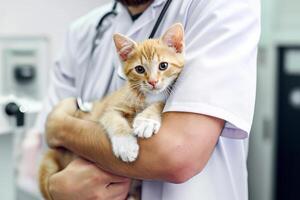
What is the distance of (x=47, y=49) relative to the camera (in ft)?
7.27

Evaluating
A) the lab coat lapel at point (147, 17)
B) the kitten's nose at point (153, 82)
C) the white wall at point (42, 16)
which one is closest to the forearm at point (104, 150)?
the kitten's nose at point (153, 82)

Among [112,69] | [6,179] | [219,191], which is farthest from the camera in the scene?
[6,179]

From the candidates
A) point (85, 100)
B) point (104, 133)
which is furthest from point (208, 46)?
point (85, 100)

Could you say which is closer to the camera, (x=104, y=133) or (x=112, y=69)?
(x=104, y=133)

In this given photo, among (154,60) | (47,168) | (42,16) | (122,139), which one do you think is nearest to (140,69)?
(154,60)

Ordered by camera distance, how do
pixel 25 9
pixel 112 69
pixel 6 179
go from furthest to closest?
pixel 25 9 → pixel 6 179 → pixel 112 69

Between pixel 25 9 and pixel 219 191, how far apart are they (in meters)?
1.54

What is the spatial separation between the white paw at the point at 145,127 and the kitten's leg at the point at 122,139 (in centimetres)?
2

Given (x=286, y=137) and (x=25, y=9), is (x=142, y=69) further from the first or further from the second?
(x=286, y=137)

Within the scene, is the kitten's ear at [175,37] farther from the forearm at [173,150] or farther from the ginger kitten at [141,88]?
the forearm at [173,150]

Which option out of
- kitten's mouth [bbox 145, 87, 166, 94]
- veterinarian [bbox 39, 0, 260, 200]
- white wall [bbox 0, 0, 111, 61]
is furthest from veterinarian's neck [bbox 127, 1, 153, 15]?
white wall [bbox 0, 0, 111, 61]

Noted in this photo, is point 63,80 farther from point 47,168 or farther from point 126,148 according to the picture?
point 126,148

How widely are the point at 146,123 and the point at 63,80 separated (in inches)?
22.5

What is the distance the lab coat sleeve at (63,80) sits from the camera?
4.41 feet
